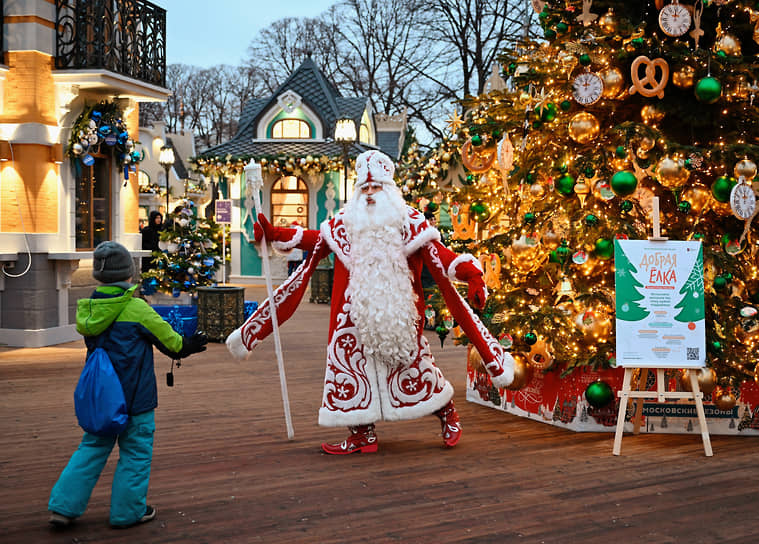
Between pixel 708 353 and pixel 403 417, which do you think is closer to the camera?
pixel 403 417

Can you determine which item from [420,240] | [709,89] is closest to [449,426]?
[420,240]

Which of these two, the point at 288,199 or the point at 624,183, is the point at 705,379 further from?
the point at 288,199

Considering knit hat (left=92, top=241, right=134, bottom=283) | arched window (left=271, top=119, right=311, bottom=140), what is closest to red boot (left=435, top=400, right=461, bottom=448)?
knit hat (left=92, top=241, right=134, bottom=283)

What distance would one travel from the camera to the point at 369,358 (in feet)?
15.9

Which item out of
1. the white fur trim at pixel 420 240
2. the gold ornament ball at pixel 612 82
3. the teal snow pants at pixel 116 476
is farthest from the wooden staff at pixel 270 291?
the gold ornament ball at pixel 612 82

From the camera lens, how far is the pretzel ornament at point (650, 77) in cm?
524

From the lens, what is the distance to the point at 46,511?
3.75 m

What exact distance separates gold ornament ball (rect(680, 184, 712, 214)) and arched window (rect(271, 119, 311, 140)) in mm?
17219

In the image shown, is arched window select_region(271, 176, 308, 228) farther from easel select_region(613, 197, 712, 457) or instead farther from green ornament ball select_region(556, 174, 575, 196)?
easel select_region(613, 197, 712, 457)

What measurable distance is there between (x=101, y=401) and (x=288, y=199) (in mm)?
18352

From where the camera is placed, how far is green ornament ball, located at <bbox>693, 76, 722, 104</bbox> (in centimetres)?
503

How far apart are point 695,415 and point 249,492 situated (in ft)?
10.5

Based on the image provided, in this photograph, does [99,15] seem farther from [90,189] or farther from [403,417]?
[403,417]

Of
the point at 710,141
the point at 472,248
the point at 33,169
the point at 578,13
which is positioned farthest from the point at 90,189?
the point at 710,141
